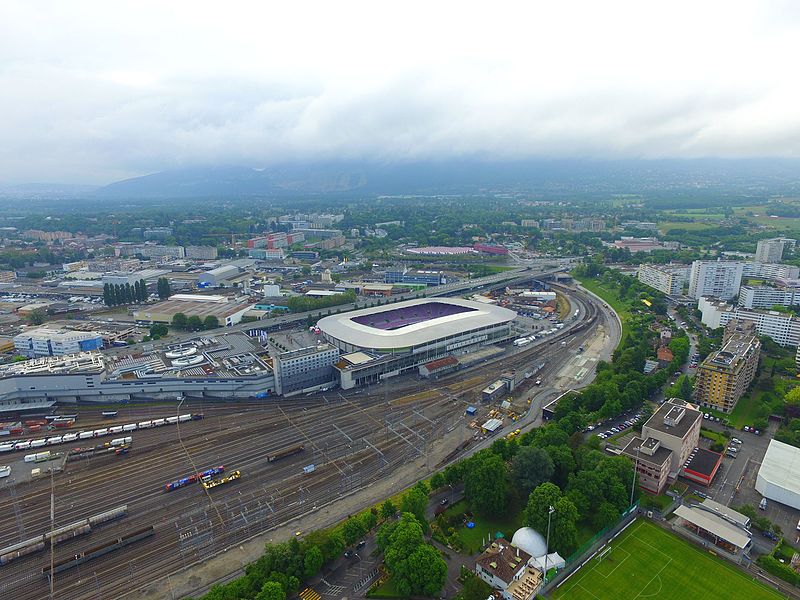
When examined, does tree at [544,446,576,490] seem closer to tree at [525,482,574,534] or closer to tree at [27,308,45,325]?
tree at [525,482,574,534]

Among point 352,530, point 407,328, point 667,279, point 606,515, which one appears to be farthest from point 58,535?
point 667,279

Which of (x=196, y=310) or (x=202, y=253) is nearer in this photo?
(x=196, y=310)

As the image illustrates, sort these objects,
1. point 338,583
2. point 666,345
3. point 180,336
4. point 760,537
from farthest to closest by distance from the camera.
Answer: point 180,336 < point 666,345 < point 760,537 < point 338,583

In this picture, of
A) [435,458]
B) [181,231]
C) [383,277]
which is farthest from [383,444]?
[181,231]

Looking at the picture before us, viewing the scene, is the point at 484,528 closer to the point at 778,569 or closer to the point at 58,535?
the point at 778,569

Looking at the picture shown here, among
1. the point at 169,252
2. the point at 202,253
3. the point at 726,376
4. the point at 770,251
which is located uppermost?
the point at 770,251

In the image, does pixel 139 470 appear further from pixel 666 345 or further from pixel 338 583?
pixel 666 345

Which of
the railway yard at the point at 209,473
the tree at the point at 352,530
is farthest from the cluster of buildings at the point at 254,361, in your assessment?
the tree at the point at 352,530
